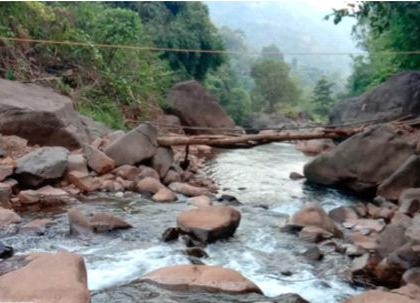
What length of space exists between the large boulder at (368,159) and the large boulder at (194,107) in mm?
6977

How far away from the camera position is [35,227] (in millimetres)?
4684

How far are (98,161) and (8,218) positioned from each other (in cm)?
204

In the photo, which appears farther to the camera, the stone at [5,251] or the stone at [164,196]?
the stone at [164,196]

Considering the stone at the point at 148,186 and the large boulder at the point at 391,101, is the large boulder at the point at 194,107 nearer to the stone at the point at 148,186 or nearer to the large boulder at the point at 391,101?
the large boulder at the point at 391,101

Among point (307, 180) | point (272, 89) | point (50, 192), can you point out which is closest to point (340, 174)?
point (307, 180)

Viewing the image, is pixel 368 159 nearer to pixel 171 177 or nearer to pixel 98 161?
pixel 171 177

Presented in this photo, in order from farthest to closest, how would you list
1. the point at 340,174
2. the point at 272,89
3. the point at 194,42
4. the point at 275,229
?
the point at 272,89 → the point at 194,42 → the point at 340,174 → the point at 275,229

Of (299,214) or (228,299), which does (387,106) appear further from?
(228,299)

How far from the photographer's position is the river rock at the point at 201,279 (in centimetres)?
346

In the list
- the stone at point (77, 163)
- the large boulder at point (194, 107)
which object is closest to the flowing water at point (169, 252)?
the stone at point (77, 163)

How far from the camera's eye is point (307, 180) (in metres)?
8.50

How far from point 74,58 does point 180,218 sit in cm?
657

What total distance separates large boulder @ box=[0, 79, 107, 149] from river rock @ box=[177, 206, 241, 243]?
3.06 meters

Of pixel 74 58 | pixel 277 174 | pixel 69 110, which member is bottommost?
pixel 277 174
